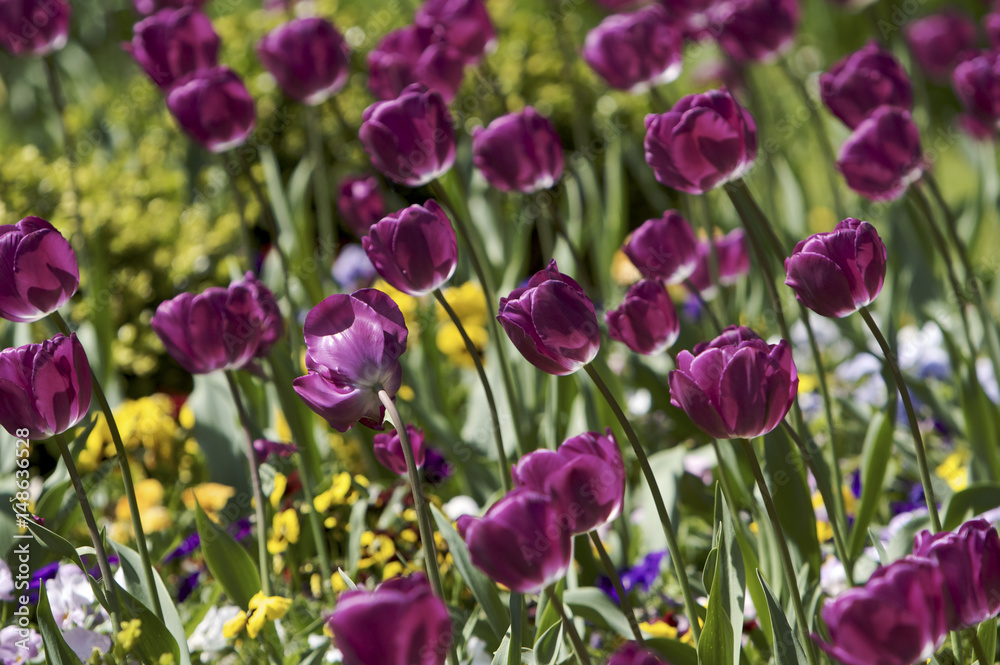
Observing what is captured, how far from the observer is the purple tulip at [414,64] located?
1.89 metres

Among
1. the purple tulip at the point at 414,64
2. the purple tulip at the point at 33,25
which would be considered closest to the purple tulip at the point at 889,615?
the purple tulip at the point at 414,64

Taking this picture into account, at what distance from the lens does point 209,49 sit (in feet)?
6.49

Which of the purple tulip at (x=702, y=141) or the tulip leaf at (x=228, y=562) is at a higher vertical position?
the purple tulip at (x=702, y=141)

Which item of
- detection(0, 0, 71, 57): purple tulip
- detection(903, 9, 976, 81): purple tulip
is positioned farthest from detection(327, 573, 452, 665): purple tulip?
detection(903, 9, 976, 81): purple tulip

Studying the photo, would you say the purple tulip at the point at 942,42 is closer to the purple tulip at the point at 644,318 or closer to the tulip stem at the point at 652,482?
the purple tulip at the point at 644,318

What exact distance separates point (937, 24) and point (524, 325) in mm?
2805

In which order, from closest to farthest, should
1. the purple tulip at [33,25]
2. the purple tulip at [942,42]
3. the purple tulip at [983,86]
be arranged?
the purple tulip at [983,86]
the purple tulip at [33,25]
the purple tulip at [942,42]

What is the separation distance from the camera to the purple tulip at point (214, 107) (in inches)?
66.0

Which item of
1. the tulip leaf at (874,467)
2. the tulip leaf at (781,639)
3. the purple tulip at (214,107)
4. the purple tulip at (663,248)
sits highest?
the purple tulip at (214,107)

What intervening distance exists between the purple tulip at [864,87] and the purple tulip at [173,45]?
4.54ft

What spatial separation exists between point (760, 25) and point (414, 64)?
38.3 inches

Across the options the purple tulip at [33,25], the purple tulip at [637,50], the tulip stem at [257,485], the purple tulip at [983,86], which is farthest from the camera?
the purple tulip at [33,25]

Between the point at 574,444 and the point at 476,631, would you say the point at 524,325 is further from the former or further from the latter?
the point at 476,631

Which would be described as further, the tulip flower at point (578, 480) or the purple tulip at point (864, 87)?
the purple tulip at point (864, 87)
